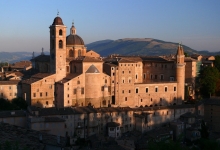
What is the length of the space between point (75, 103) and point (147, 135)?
928 centimetres

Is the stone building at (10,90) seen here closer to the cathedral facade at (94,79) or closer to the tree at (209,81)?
the cathedral facade at (94,79)

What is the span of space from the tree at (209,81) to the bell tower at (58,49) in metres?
17.9

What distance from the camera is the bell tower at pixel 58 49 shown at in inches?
1665

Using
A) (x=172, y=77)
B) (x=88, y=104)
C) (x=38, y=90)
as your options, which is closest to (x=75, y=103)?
(x=88, y=104)

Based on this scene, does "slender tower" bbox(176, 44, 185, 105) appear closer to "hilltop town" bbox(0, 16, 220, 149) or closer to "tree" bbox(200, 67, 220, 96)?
"hilltop town" bbox(0, 16, 220, 149)

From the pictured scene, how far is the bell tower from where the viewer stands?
42.3 m

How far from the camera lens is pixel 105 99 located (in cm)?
4291

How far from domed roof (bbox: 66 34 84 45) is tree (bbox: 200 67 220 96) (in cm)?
1586

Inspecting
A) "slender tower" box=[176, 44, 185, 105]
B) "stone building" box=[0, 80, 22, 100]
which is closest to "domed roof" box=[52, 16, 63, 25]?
"stone building" box=[0, 80, 22, 100]

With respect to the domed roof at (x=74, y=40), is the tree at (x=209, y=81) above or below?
below

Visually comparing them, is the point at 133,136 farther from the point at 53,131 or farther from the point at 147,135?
the point at 53,131

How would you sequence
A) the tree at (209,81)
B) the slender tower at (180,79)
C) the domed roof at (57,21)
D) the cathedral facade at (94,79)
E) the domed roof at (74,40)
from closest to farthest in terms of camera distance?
the cathedral facade at (94,79) < the domed roof at (57,21) < the slender tower at (180,79) < the tree at (209,81) < the domed roof at (74,40)

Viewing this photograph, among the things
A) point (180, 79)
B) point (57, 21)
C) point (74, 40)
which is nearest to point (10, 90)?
point (57, 21)

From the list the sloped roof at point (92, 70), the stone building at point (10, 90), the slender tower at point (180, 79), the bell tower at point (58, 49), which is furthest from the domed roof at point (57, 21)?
the slender tower at point (180, 79)
